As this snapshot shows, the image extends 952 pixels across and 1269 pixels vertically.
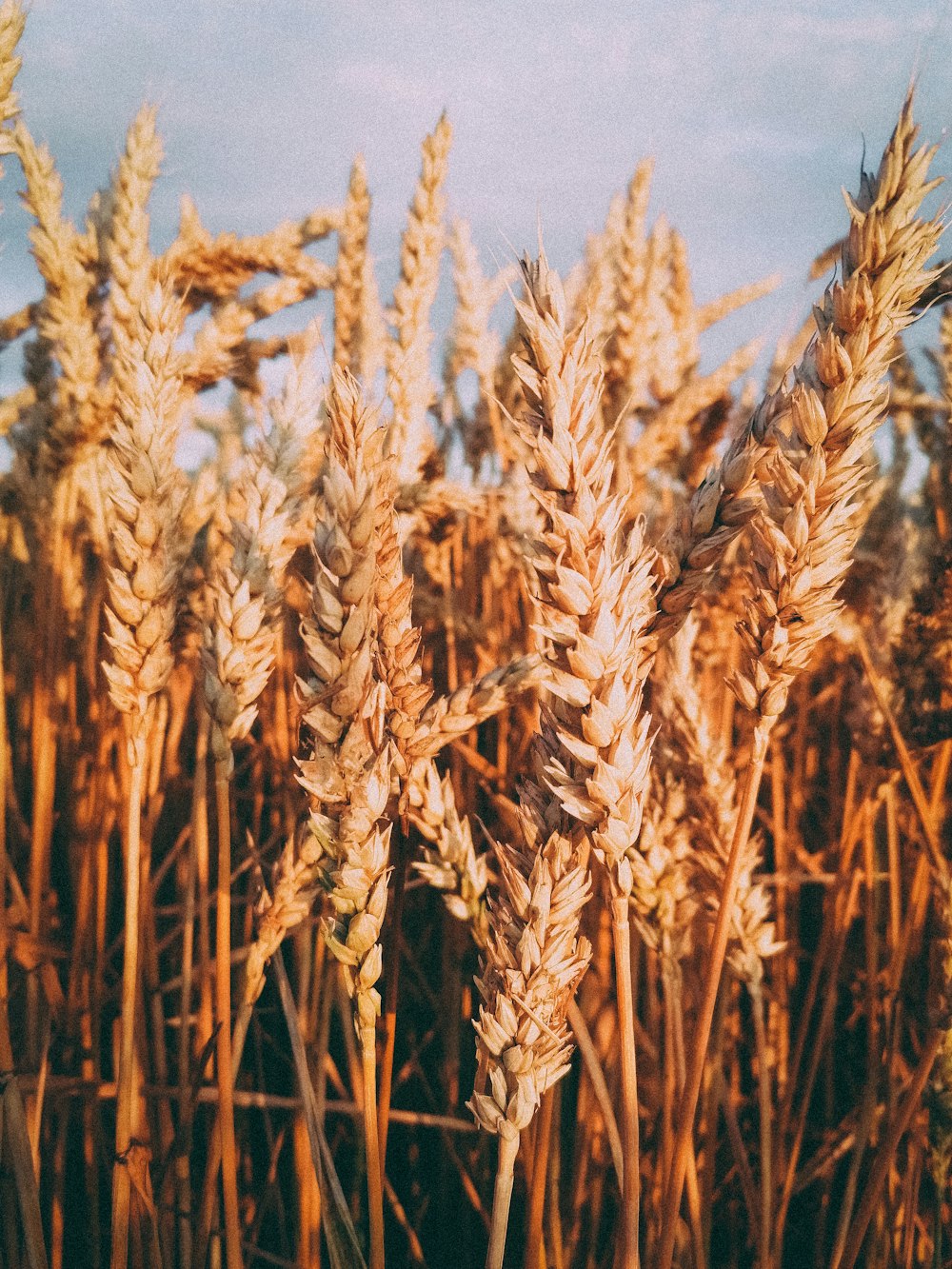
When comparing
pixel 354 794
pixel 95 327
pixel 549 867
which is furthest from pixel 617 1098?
pixel 95 327

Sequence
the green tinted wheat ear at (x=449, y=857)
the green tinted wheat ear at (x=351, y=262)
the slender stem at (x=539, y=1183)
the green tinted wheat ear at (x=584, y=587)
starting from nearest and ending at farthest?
1. the green tinted wheat ear at (x=584, y=587)
2. the slender stem at (x=539, y=1183)
3. the green tinted wheat ear at (x=449, y=857)
4. the green tinted wheat ear at (x=351, y=262)

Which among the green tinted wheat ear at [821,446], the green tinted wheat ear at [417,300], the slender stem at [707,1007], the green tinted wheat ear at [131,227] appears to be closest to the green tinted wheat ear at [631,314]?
the green tinted wheat ear at [417,300]

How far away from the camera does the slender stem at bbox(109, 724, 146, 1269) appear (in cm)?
77

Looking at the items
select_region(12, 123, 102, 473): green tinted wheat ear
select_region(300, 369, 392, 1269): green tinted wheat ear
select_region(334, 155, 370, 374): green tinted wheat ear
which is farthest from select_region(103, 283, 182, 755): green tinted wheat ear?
select_region(334, 155, 370, 374): green tinted wheat ear

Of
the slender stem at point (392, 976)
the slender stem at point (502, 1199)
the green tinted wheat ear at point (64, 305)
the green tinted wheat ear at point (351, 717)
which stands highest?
the green tinted wheat ear at point (64, 305)

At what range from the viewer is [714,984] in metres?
0.65

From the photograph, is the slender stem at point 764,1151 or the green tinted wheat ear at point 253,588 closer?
the green tinted wheat ear at point 253,588

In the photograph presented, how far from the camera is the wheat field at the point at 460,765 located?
61cm

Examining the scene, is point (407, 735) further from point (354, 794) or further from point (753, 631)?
point (753, 631)

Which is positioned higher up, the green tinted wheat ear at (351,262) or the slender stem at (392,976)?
the green tinted wheat ear at (351,262)

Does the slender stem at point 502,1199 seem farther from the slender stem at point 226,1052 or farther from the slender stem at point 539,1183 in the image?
the slender stem at point 226,1052

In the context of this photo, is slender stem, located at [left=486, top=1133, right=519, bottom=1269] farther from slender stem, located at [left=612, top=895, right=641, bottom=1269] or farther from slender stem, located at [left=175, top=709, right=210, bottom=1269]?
slender stem, located at [left=175, top=709, right=210, bottom=1269]

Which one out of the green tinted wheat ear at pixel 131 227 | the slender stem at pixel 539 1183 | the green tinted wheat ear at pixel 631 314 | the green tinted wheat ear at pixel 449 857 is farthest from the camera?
the green tinted wheat ear at pixel 631 314

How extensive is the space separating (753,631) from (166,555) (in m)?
0.56
